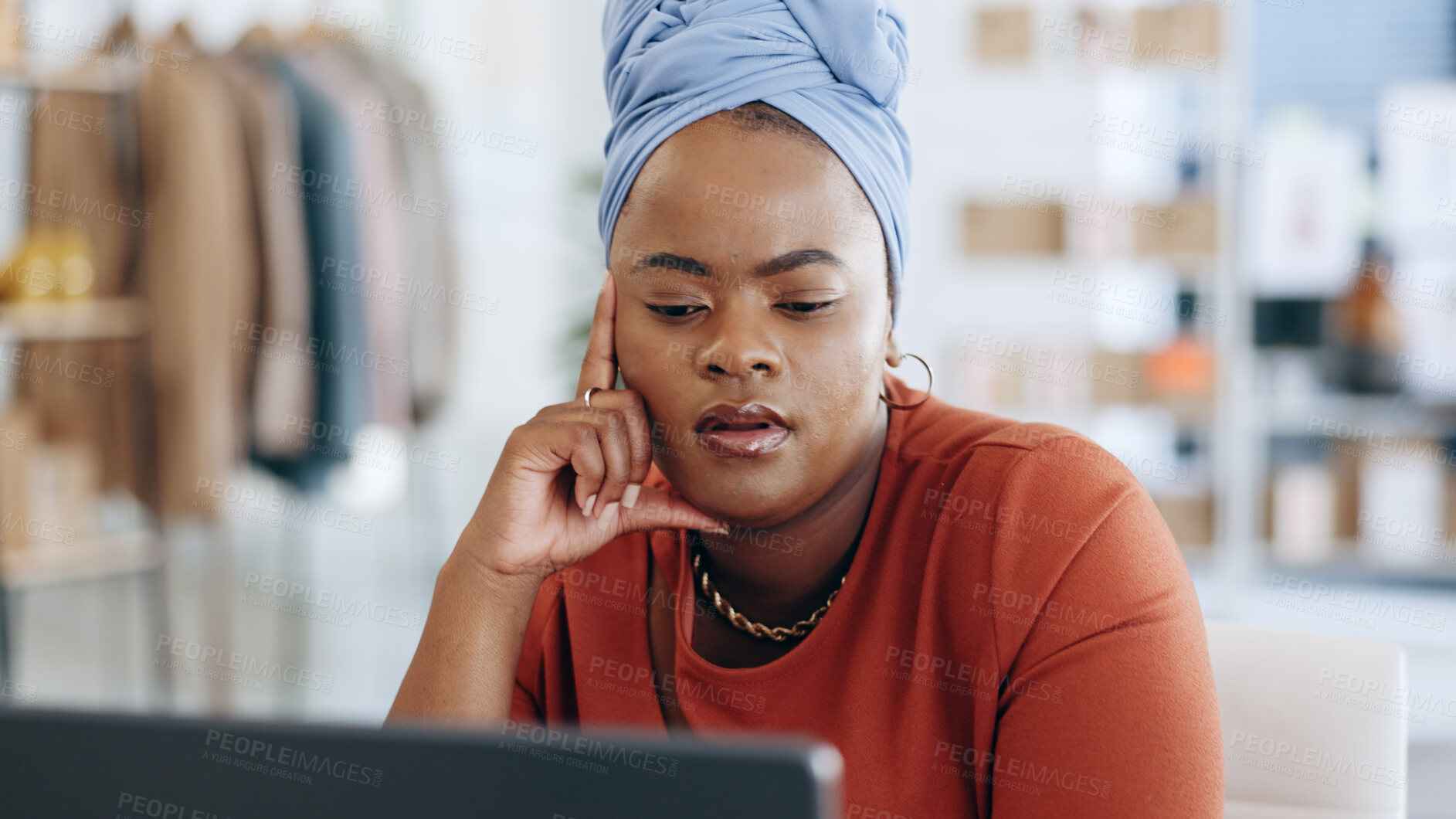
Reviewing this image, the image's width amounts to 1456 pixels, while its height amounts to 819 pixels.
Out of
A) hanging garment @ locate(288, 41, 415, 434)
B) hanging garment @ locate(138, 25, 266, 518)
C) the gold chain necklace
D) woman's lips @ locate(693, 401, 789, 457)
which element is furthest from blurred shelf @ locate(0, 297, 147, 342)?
woman's lips @ locate(693, 401, 789, 457)

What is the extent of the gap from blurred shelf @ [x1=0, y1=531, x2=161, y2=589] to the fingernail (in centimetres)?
196

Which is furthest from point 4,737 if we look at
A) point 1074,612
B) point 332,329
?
point 332,329

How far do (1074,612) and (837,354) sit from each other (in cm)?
29

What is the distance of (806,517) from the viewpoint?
1.05m

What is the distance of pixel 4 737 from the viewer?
40 cm

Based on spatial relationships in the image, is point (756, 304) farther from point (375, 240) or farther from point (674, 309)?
point (375, 240)

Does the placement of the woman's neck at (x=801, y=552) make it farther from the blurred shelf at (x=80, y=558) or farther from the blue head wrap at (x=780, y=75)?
the blurred shelf at (x=80, y=558)

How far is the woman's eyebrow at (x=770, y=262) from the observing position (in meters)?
0.94

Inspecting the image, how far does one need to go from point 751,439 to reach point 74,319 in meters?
2.14

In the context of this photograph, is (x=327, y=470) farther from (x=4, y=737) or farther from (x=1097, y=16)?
(x=1097, y=16)

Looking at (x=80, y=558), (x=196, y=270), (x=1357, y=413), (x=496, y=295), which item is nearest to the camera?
(x=196, y=270)

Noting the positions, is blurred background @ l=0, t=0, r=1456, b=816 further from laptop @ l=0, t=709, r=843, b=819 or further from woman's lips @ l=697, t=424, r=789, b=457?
laptop @ l=0, t=709, r=843, b=819

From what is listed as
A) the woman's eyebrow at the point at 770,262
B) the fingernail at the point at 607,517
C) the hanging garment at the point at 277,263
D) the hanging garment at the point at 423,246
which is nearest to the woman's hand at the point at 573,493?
the fingernail at the point at 607,517

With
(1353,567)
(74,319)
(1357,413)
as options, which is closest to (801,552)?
(74,319)
